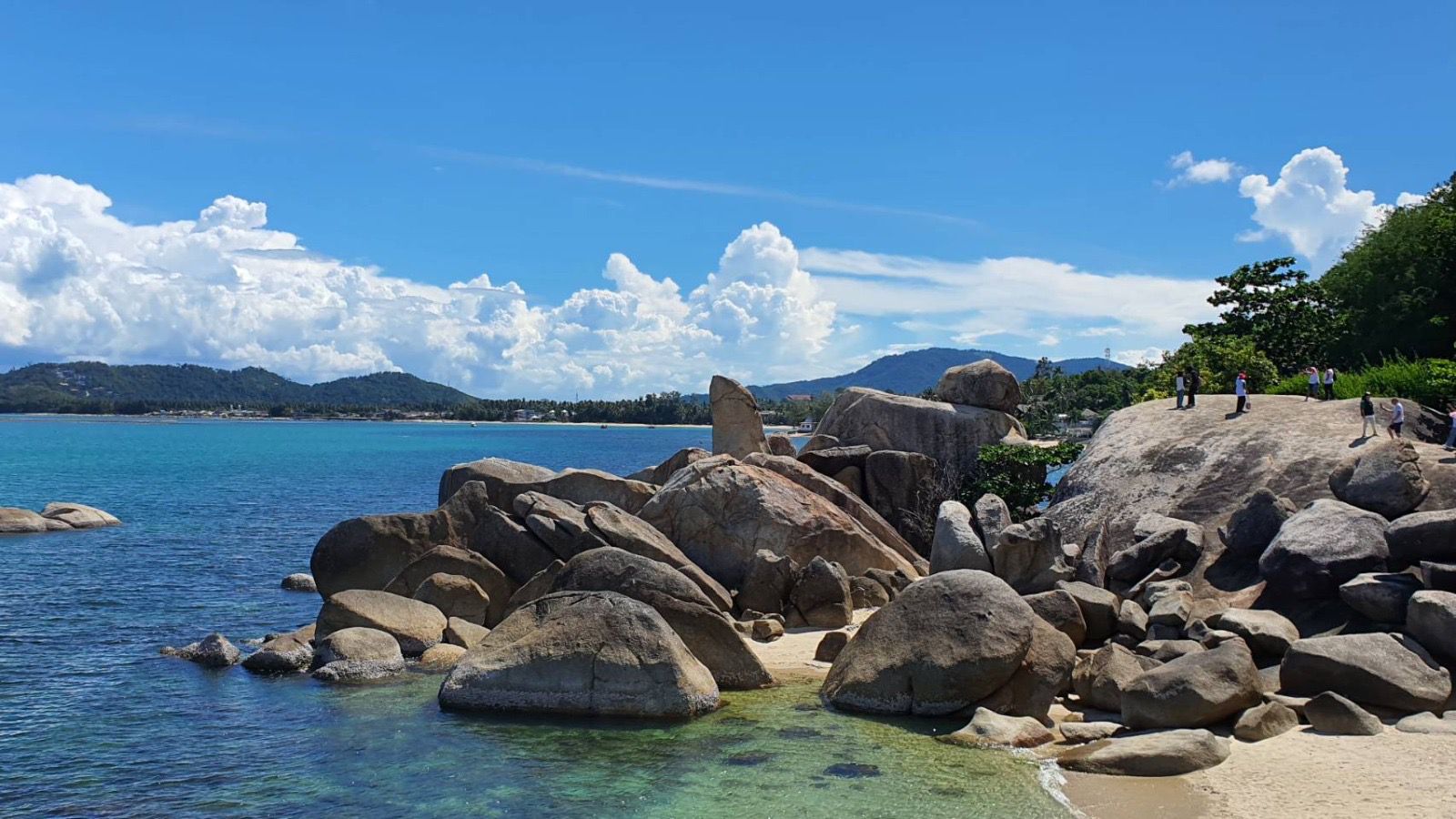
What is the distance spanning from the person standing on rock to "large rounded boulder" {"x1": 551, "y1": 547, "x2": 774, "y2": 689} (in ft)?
49.7

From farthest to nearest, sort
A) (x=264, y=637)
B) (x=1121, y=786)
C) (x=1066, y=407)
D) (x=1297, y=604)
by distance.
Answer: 1. (x=1066, y=407)
2. (x=264, y=637)
3. (x=1297, y=604)
4. (x=1121, y=786)

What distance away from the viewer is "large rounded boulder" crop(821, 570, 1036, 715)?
16328mm

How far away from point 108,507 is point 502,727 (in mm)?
43281

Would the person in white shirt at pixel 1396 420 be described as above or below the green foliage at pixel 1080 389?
below

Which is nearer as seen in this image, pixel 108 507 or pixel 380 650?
pixel 380 650

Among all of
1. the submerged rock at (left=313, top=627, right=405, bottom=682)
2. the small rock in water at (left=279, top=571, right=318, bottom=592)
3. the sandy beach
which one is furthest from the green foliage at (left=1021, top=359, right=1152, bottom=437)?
the sandy beach

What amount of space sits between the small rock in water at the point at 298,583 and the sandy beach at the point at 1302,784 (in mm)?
22119

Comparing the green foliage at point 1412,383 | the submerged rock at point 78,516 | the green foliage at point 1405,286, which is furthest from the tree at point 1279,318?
the submerged rock at point 78,516

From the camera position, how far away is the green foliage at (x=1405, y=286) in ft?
142

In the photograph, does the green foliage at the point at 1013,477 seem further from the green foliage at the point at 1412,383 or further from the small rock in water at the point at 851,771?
the small rock in water at the point at 851,771

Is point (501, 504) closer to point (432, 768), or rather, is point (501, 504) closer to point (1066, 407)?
point (432, 768)

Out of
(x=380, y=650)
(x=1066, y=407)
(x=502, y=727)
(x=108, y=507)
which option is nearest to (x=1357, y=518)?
(x=502, y=727)

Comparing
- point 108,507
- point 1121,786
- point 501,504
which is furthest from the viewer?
point 108,507

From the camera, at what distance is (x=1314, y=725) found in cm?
1473
